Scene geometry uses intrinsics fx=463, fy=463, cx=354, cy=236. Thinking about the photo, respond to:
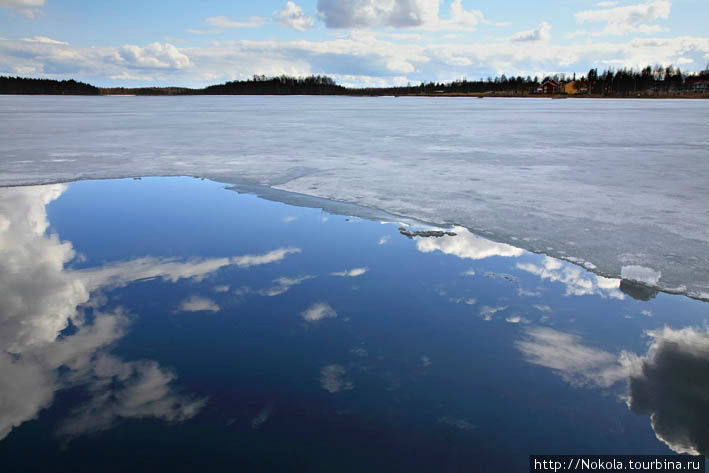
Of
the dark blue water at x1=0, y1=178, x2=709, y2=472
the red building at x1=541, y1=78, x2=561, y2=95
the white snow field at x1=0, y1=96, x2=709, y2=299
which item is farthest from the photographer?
the red building at x1=541, y1=78, x2=561, y2=95

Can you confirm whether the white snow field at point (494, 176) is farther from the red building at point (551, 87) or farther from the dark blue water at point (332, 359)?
the red building at point (551, 87)

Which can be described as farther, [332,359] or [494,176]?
[494,176]

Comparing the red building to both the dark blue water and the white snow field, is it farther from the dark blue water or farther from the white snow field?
the dark blue water

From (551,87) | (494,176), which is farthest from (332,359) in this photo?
(551,87)

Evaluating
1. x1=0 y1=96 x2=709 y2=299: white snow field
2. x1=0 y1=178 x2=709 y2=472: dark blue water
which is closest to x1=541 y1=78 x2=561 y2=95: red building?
x1=0 y1=96 x2=709 y2=299: white snow field

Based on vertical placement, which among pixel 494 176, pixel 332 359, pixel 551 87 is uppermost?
pixel 551 87

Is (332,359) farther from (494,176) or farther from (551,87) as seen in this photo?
(551,87)

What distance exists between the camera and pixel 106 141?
12.5m

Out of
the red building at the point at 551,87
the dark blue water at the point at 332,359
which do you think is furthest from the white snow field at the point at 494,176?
the red building at the point at 551,87

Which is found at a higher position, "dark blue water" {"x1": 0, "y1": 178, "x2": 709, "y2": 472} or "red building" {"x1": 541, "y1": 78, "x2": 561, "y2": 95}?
"red building" {"x1": 541, "y1": 78, "x2": 561, "y2": 95}

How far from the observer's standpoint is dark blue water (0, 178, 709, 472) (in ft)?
6.54

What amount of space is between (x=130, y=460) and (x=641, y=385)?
8.04 ft

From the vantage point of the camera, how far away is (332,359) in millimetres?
2604

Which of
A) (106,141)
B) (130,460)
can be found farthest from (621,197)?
(106,141)
